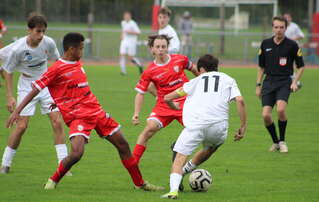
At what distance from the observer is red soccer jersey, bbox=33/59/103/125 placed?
6.86 metres

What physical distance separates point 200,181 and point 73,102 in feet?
5.59

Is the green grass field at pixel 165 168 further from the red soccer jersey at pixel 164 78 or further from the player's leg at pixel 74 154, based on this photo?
the red soccer jersey at pixel 164 78

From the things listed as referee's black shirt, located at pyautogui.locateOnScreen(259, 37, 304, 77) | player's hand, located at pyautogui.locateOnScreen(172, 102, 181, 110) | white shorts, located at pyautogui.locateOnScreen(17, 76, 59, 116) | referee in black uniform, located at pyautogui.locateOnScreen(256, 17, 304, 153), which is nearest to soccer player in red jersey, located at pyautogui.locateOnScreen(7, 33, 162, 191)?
player's hand, located at pyautogui.locateOnScreen(172, 102, 181, 110)

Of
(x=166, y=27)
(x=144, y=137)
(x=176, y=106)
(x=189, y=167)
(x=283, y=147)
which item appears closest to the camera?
(x=189, y=167)

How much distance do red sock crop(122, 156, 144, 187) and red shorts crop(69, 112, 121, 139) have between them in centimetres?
39

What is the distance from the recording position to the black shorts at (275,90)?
10125mm

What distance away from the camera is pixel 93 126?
6.89 metres

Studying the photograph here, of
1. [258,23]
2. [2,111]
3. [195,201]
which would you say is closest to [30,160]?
[195,201]

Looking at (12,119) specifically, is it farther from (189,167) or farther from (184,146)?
(189,167)

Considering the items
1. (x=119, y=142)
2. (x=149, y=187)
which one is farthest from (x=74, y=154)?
(x=149, y=187)

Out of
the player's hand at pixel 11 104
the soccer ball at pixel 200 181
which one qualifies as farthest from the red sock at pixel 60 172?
the soccer ball at pixel 200 181

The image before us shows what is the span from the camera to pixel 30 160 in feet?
29.2

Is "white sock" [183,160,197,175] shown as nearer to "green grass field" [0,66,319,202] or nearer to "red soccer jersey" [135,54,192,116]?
"green grass field" [0,66,319,202]

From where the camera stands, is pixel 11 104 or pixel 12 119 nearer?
pixel 12 119
